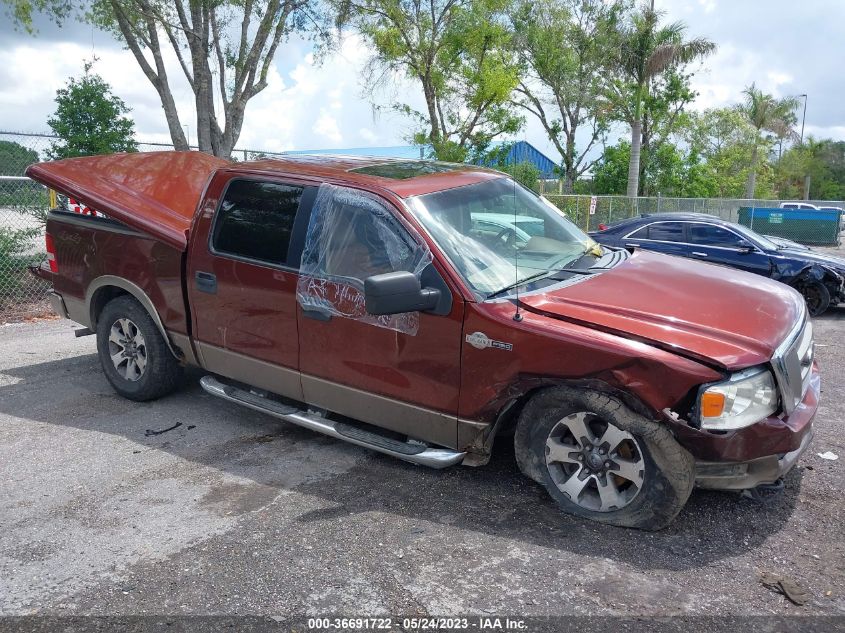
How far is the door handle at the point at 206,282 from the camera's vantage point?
4849mm

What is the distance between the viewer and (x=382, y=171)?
462cm

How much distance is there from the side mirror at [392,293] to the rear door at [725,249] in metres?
8.30

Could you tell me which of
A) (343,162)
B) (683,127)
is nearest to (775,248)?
(343,162)

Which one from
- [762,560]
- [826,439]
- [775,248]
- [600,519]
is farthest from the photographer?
[775,248]

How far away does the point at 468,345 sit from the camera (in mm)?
3730

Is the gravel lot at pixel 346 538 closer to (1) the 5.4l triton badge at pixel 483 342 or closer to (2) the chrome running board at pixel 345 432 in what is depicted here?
(2) the chrome running board at pixel 345 432

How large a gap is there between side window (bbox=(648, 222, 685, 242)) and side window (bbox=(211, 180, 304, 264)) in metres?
8.57

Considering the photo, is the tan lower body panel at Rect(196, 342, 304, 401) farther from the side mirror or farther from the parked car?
the parked car

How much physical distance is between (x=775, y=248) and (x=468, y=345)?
8928mm

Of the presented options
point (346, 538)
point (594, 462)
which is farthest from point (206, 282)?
point (594, 462)

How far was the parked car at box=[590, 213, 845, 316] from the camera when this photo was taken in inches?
404

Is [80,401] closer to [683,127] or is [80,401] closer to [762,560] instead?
[762,560]

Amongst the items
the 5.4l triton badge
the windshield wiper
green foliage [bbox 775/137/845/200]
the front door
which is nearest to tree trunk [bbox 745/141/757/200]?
green foliage [bbox 775/137/845/200]

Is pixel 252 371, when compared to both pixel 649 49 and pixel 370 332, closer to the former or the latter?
pixel 370 332
